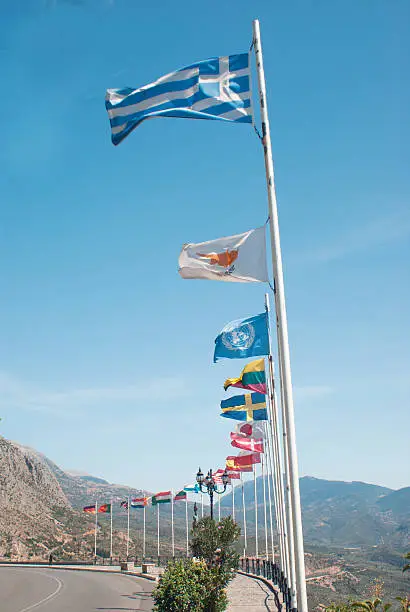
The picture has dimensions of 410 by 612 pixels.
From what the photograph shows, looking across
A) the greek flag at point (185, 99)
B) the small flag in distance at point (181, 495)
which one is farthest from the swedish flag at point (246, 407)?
the small flag in distance at point (181, 495)

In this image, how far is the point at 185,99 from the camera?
10.4 meters

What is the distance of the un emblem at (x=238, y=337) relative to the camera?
617 inches

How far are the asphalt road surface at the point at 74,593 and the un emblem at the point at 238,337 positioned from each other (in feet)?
40.4

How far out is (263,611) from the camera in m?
19.0

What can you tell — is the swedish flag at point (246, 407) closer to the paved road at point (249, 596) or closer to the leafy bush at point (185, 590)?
the paved road at point (249, 596)

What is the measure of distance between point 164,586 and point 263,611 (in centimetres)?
644

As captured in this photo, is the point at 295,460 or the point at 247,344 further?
the point at 247,344

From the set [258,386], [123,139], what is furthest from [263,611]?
[123,139]

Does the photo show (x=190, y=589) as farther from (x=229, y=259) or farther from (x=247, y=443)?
(x=247, y=443)

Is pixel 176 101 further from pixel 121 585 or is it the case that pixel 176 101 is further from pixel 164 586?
pixel 121 585

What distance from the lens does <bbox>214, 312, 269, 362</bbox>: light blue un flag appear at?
15570mm

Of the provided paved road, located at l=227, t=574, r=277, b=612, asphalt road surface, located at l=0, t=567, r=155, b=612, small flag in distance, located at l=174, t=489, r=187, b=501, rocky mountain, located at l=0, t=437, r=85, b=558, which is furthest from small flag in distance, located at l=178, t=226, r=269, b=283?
rocky mountain, located at l=0, t=437, r=85, b=558

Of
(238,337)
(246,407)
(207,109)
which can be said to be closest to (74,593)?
(246,407)

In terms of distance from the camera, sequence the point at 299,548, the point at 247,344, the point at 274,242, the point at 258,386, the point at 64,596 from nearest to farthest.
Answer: the point at 299,548, the point at 274,242, the point at 247,344, the point at 258,386, the point at 64,596
